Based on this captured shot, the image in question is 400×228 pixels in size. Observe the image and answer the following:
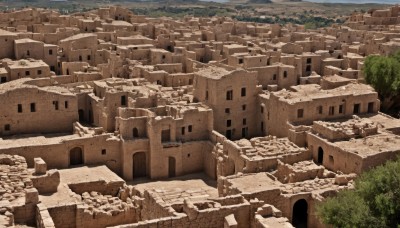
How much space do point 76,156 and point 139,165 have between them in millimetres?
4517

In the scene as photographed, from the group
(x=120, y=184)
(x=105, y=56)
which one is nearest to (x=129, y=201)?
(x=120, y=184)

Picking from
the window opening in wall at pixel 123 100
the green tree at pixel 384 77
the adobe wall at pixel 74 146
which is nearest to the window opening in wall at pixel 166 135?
the adobe wall at pixel 74 146

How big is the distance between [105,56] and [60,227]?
31.6m

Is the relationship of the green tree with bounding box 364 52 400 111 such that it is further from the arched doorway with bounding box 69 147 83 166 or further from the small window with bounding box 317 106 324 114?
the arched doorway with bounding box 69 147 83 166

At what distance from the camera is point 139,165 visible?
132ft

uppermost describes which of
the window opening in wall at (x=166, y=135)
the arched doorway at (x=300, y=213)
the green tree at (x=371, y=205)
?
the green tree at (x=371, y=205)

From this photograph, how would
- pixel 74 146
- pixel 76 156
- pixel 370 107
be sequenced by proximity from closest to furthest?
1. pixel 74 146
2. pixel 76 156
3. pixel 370 107

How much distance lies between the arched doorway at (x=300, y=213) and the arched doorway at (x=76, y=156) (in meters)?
15.6

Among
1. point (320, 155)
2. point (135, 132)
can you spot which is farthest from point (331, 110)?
point (135, 132)

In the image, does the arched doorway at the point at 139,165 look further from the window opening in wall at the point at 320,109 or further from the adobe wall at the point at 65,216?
the window opening in wall at the point at 320,109

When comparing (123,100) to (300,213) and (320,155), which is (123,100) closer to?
(320,155)

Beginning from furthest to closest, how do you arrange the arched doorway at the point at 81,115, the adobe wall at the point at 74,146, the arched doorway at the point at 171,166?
the arched doorway at the point at 81,115 → the arched doorway at the point at 171,166 → the adobe wall at the point at 74,146

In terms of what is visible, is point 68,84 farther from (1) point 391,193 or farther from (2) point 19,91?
(1) point 391,193

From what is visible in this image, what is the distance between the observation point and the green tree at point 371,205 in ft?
77.5
